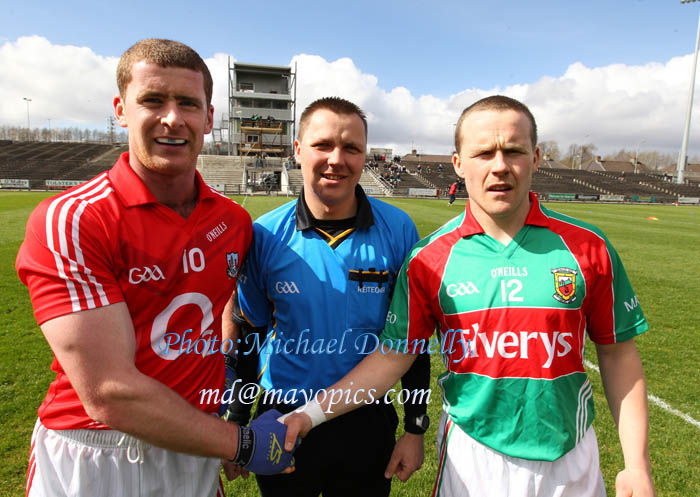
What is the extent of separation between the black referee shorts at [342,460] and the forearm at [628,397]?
1144mm

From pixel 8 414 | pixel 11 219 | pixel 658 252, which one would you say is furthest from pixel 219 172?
pixel 8 414

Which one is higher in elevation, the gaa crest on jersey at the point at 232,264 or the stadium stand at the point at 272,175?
the stadium stand at the point at 272,175

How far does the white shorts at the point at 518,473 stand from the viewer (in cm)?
175

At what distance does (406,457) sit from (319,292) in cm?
99

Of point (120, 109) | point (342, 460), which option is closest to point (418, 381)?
point (342, 460)

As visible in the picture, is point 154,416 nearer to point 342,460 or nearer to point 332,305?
point 332,305

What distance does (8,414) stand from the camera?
3.73 m

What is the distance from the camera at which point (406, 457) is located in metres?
2.19

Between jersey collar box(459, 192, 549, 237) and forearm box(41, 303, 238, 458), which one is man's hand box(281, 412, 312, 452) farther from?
jersey collar box(459, 192, 549, 237)

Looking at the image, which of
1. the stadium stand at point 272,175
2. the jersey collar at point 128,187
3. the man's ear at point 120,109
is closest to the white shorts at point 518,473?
the jersey collar at point 128,187

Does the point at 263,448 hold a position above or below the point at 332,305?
below

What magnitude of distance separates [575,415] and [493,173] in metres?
1.12

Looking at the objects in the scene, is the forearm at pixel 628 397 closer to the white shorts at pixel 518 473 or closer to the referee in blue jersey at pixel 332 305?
the white shorts at pixel 518 473

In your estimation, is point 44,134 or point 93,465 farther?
point 44,134
